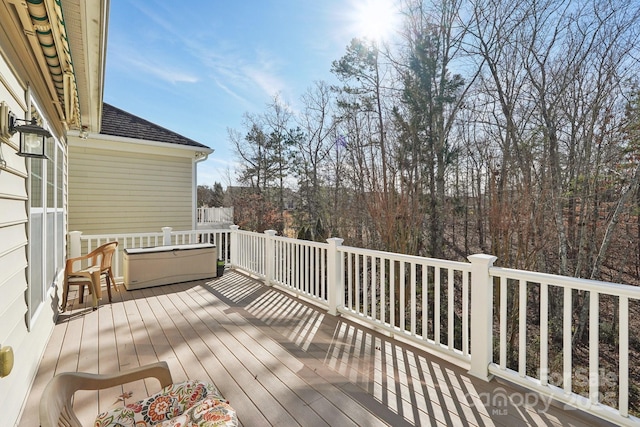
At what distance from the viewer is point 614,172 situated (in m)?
6.46

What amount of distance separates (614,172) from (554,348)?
402 cm

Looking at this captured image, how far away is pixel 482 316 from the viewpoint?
242 centimetres

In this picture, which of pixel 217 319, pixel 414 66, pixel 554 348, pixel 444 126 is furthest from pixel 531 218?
pixel 217 319

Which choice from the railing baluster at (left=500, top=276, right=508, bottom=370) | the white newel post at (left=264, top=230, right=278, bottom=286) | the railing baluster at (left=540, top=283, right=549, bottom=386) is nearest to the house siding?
the white newel post at (left=264, top=230, right=278, bottom=286)

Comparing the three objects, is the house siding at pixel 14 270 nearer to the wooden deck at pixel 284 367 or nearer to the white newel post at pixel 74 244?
the wooden deck at pixel 284 367

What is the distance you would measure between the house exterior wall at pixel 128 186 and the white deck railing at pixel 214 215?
182 inches

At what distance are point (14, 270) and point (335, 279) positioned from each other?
2906 mm

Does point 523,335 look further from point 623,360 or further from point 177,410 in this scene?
point 177,410

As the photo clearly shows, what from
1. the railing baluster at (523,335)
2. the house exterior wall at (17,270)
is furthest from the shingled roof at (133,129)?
the railing baluster at (523,335)

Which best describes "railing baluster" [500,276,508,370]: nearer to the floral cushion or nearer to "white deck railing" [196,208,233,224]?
the floral cushion

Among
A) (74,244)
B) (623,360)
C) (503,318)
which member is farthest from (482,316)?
(74,244)

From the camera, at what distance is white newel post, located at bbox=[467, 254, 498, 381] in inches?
94.7

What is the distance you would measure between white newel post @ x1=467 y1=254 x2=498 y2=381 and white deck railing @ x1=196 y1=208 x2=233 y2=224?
11452 millimetres

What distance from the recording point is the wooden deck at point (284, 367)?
2000 mm
